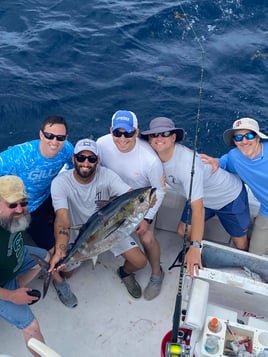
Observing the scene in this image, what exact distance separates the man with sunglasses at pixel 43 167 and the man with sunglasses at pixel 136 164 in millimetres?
390

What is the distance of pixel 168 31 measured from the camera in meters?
9.16

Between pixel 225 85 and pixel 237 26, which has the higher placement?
pixel 237 26

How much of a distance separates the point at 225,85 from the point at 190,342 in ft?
18.5

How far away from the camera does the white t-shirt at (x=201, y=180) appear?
3992mm

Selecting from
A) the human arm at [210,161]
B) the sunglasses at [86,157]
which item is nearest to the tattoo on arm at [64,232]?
the sunglasses at [86,157]

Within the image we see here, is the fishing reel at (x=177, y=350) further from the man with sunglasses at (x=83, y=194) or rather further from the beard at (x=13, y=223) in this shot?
the beard at (x=13, y=223)

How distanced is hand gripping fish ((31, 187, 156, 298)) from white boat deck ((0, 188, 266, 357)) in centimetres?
52

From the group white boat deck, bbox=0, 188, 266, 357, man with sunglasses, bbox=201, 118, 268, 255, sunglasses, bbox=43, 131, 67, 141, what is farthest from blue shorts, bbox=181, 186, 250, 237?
sunglasses, bbox=43, 131, 67, 141

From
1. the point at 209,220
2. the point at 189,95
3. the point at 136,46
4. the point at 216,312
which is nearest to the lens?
the point at 216,312

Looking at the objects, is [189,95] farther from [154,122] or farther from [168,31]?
[154,122]

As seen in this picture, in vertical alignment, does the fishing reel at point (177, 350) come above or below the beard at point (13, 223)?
below

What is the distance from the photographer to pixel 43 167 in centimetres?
423

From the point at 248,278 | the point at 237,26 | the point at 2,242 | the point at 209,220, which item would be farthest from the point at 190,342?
the point at 237,26

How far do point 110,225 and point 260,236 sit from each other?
1554 mm
